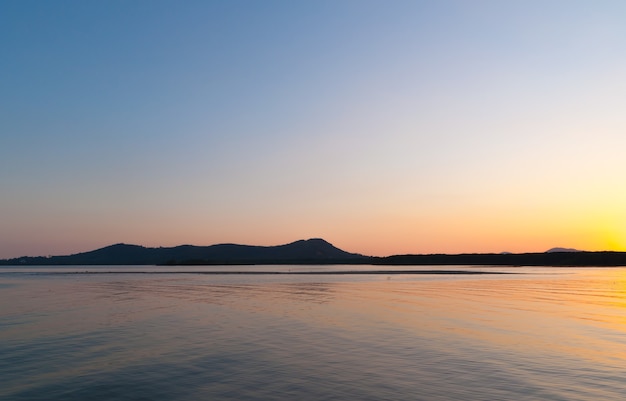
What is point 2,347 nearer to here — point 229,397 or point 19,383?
point 19,383

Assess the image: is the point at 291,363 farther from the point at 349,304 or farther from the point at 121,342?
the point at 349,304

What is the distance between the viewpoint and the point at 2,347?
27172 mm

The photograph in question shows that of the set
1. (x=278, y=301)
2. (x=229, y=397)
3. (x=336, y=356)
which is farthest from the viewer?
(x=278, y=301)

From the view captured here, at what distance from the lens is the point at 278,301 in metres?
53.5

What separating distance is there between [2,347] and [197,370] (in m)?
12.9

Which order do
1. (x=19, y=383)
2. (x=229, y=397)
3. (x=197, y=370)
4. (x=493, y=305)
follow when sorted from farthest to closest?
(x=493, y=305)
(x=197, y=370)
(x=19, y=383)
(x=229, y=397)

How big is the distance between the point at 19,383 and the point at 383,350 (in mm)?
16465

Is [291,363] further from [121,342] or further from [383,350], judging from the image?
[121,342]

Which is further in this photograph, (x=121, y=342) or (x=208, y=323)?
(x=208, y=323)

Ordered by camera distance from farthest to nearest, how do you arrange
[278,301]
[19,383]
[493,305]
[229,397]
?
[278,301] → [493,305] → [19,383] → [229,397]

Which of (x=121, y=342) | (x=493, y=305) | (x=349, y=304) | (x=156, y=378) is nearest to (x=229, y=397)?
(x=156, y=378)

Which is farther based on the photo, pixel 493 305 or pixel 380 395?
pixel 493 305

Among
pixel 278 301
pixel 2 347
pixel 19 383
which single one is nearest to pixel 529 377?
pixel 19 383

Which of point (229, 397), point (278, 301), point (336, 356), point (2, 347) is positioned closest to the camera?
point (229, 397)
